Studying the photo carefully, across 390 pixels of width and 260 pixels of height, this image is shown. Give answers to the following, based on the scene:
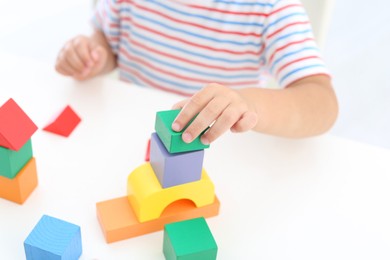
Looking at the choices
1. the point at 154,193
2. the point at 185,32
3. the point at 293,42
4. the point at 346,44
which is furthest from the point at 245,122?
the point at 346,44

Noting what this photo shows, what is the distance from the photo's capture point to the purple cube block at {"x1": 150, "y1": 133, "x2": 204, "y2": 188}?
0.54 metres

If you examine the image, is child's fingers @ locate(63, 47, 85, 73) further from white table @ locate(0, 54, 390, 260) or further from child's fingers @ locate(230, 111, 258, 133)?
child's fingers @ locate(230, 111, 258, 133)

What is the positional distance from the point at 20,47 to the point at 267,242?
145cm

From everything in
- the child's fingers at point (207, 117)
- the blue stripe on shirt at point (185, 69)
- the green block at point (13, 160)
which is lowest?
the green block at point (13, 160)

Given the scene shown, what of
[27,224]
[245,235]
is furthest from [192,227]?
[27,224]

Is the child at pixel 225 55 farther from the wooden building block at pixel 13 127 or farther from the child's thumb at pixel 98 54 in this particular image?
the wooden building block at pixel 13 127

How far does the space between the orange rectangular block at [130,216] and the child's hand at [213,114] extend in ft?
0.31

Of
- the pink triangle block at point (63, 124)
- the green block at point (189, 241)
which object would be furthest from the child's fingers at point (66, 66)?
the green block at point (189, 241)

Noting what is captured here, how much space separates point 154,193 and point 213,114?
0.11 meters

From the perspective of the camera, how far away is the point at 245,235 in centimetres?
58

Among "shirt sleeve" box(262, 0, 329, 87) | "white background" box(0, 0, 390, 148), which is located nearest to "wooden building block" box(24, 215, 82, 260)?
"shirt sleeve" box(262, 0, 329, 87)

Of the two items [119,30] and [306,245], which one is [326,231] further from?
[119,30]

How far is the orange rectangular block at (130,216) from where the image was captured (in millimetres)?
554

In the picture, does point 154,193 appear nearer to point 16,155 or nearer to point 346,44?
point 16,155
